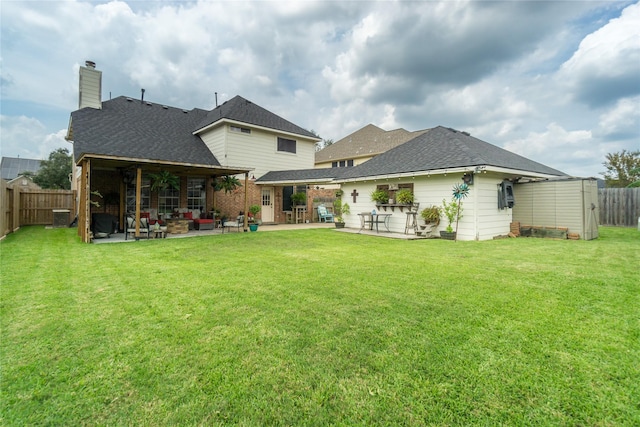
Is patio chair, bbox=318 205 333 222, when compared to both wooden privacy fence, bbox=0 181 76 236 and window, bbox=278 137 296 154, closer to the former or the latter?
window, bbox=278 137 296 154

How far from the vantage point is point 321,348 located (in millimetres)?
2346

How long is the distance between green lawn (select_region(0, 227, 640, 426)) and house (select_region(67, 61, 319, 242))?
24.1ft

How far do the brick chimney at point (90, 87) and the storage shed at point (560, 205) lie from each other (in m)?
19.7


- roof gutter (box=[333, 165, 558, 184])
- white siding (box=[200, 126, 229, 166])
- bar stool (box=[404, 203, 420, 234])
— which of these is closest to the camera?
roof gutter (box=[333, 165, 558, 184])

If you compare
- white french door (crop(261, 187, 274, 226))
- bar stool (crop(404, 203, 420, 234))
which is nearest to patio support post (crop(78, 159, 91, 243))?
white french door (crop(261, 187, 274, 226))

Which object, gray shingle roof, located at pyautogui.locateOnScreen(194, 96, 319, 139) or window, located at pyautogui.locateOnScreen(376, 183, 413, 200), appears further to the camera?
gray shingle roof, located at pyautogui.locateOnScreen(194, 96, 319, 139)

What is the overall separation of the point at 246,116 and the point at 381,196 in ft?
30.6

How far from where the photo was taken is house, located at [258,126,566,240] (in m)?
9.24

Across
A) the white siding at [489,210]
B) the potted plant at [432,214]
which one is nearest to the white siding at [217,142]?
the potted plant at [432,214]

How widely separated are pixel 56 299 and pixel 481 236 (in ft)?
34.7

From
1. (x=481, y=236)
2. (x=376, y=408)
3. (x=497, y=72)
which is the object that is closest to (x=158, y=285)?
(x=376, y=408)

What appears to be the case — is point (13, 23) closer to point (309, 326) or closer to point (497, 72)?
point (309, 326)

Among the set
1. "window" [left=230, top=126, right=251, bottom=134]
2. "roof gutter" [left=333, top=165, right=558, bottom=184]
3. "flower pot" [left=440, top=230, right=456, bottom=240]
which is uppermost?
"window" [left=230, top=126, right=251, bottom=134]

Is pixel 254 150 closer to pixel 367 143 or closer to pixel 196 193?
pixel 196 193
